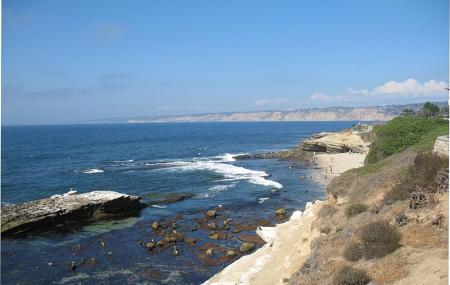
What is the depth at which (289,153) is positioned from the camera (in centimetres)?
8881

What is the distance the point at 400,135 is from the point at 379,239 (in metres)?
27.6

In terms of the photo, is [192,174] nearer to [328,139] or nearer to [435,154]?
[328,139]

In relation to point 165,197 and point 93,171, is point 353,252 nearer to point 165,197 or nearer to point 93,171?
point 165,197

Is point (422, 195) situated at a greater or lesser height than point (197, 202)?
greater

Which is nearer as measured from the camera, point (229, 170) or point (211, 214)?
point (211, 214)

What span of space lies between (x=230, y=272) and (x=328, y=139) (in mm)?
66883

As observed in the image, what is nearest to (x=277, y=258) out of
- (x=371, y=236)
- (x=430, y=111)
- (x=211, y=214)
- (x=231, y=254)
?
(x=231, y=254)

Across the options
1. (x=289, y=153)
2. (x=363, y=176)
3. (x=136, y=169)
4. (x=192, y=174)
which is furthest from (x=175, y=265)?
(x=289, y=153)

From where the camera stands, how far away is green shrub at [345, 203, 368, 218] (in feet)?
70.3

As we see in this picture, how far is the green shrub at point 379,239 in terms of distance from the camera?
1568cm

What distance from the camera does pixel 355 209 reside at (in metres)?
21.6

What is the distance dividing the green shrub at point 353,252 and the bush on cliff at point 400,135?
935 inches

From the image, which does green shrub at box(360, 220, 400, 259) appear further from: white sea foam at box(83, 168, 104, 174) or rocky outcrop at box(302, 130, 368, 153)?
rocky outcrop at box(302, 130, 368, 153)

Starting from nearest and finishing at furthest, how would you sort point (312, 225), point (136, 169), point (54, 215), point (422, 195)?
point (422, 195), point (312, 225), point (54, 215), point (136, 169)
